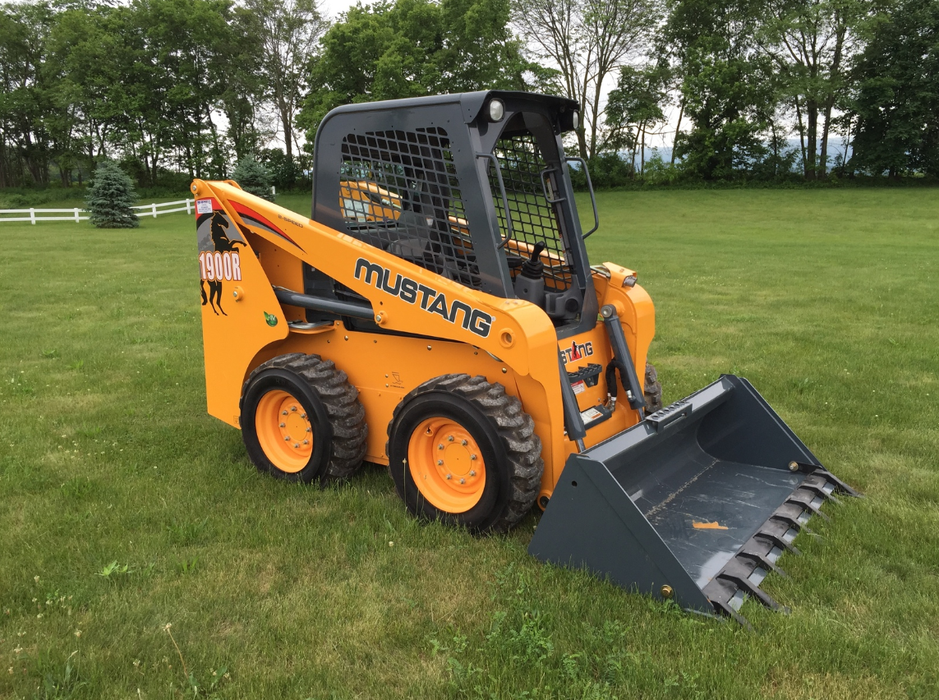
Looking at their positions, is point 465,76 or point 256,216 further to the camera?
point 465,76

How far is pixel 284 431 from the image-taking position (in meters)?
4.94

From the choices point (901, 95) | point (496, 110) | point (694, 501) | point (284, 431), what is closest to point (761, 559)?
point (694, 501)

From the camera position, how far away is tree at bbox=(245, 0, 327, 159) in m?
46.8

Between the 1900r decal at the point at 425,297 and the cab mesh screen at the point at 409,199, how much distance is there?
10.7 inches

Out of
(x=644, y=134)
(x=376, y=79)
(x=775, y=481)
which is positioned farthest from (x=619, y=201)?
(x=775, y=481)

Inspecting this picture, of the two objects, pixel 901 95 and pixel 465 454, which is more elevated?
pixel 901 95

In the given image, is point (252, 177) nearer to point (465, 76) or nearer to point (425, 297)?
point (465, 76)

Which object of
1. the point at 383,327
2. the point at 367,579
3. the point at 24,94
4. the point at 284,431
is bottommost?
the point at 367,579

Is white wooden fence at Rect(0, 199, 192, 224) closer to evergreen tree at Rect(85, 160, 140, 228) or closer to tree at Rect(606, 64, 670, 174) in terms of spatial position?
evergreen tree at Rect(85, 160, 140, 228)

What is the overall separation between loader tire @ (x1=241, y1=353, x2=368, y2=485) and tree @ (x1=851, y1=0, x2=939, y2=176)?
3940 centimetres

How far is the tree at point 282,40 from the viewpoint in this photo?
4678 cm

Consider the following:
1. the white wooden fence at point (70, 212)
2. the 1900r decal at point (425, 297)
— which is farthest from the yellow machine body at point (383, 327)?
the white wooden fence at point (70, 212)

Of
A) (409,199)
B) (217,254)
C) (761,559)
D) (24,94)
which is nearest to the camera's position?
(761,559)

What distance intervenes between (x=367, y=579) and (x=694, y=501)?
191 cm
